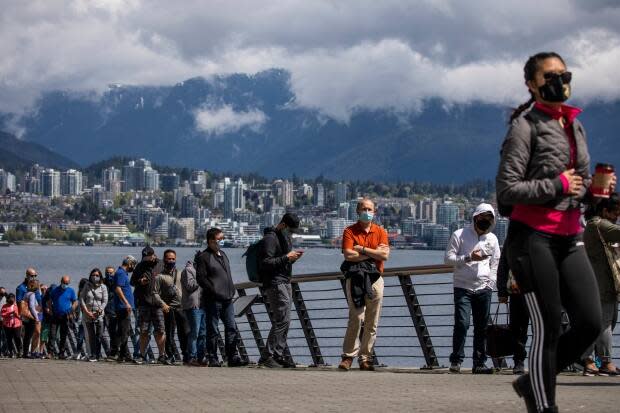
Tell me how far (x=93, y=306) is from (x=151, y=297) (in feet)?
14.9

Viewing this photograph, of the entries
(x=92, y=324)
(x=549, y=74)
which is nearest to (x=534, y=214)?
(x=549, y=74)

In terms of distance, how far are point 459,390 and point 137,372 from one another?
4.71 meters

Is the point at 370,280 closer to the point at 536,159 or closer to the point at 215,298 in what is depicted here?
the point at 215,298

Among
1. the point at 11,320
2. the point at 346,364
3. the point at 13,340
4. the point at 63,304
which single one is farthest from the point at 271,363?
the point at 13,340

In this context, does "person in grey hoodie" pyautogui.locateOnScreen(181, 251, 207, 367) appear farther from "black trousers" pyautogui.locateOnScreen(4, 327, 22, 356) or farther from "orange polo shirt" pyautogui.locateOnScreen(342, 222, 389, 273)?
"black trousers" pyautogui.locateOnScreen(4, 327, 22, 356)

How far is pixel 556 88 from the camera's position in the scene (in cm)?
752

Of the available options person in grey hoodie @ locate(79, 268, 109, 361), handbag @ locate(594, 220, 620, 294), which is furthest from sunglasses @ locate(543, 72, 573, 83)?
person in grey hoodie @ locate(79, 268, 109, 361)

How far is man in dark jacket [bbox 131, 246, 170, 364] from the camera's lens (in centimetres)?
1975

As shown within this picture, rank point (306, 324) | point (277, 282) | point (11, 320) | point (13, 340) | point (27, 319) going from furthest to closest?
point (13, 340) < point (11, 320) < point (27, 319) < point (306, 324) < point (277, 282)

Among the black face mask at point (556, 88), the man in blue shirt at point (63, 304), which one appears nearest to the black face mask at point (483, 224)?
the black face mask at point (556, 88)

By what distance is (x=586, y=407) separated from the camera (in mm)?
9758

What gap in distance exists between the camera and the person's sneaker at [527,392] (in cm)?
765

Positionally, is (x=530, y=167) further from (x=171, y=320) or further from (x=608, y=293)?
(x=171, y=320)

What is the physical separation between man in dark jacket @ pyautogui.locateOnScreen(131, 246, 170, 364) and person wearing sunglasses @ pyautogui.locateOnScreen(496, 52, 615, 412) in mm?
12414
